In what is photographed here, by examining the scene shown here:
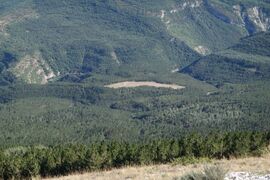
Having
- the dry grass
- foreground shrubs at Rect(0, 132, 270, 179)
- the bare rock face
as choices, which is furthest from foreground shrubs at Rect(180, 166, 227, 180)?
foreground shrubs at Rect(0, 132, 270, 179)

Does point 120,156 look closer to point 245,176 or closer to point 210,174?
point 245,176

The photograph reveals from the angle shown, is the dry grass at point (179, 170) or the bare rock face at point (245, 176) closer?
the bare rock face at point (245, 176)

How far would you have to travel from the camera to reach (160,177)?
36.2m

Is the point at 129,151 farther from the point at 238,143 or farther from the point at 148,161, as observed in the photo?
the point at 238,143

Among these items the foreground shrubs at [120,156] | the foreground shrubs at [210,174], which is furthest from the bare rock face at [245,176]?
the foreground shrubs at [120,156]

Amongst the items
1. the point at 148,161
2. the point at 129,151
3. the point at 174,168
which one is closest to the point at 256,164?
the point at 174,168

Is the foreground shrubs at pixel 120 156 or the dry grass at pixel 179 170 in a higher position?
the dry grass at pixel 179 170

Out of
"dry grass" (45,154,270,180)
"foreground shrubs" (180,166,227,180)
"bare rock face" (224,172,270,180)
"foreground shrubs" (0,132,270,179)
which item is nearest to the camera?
"foreground shrubs" (180,166,227,180)

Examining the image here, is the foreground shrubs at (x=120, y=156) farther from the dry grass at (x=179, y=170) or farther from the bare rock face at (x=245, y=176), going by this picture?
the bare rock face at (x=245, y=176)

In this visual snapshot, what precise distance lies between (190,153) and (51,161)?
14146 millimetres

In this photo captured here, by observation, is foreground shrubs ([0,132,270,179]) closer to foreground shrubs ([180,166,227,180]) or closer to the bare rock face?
the bare rock face

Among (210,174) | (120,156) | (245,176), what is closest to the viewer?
(210,174)

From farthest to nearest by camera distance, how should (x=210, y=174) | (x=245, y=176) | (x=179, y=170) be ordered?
(x=179, y=170)
(x=245, y=176)
(x=210, y=174)

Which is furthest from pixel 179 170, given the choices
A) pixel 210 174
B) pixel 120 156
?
pixel 120 156
